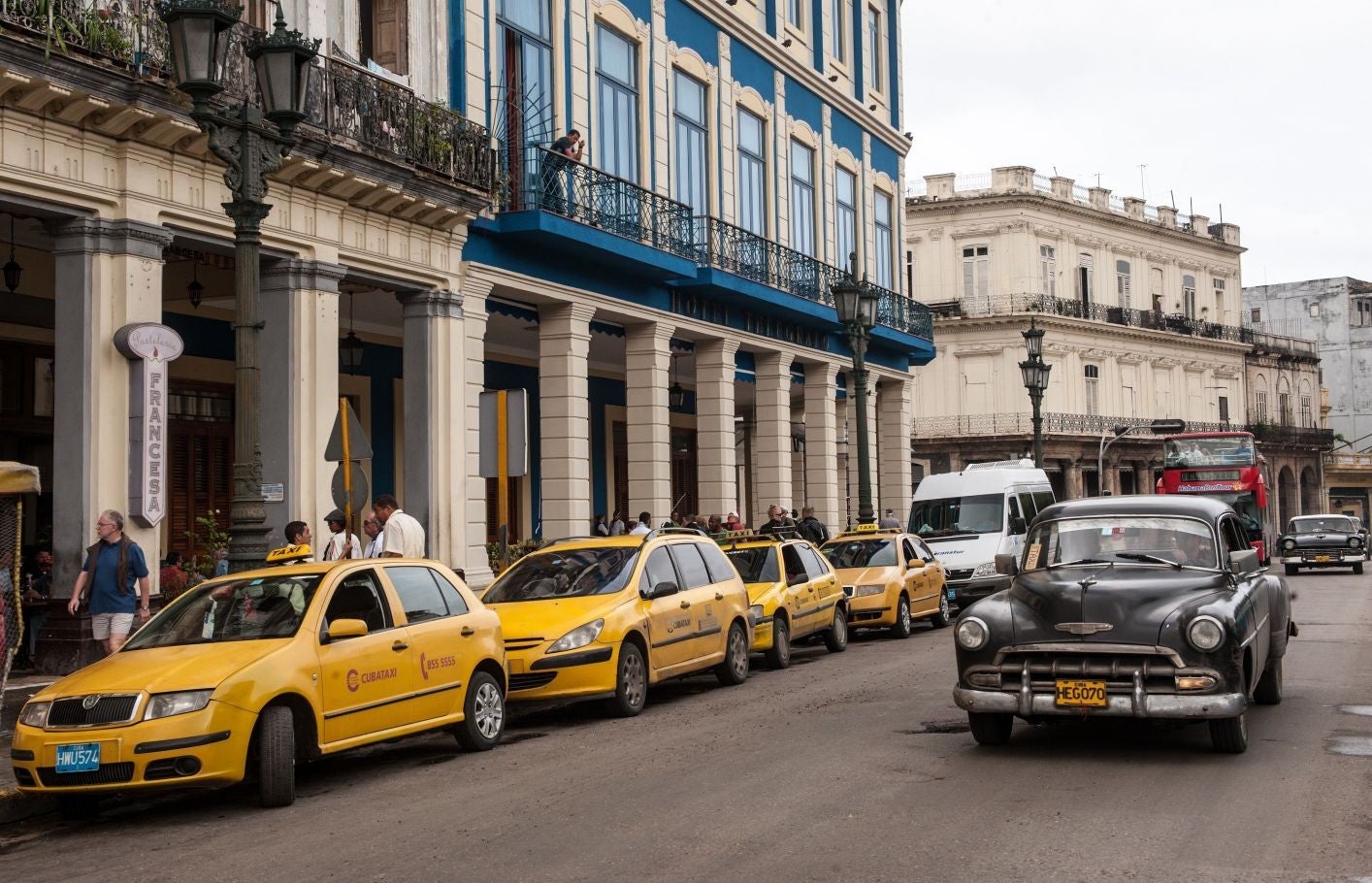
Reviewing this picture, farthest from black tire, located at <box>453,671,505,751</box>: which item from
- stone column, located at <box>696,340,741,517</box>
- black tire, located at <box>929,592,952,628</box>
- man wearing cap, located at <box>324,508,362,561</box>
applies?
stone column, located at <box>696,340,741,517</box>

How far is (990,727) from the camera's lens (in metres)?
10.1

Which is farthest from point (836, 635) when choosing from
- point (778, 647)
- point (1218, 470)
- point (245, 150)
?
point (1218, 470)

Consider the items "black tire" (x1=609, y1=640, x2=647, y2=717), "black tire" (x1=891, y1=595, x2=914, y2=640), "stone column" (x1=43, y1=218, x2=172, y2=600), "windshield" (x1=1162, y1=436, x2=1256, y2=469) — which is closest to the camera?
"black tire" (x1=609, y1=640, x2=647, y2=717)

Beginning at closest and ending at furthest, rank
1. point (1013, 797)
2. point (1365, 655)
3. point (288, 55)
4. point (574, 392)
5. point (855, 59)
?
point (1013, 797) < point (288, 55) < point (1365, 655) < point (574, 392) < point (855, 59)

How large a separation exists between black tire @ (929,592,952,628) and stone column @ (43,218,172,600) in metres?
12.0

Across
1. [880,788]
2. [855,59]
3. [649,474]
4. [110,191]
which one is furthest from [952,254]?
[880,788]

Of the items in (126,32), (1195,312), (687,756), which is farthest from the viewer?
(1195,312)

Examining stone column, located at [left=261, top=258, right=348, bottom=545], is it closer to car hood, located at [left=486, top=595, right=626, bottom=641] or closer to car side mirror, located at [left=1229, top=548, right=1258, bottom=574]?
car hood, located at [left=486, top=595, right=626, bottom=641]

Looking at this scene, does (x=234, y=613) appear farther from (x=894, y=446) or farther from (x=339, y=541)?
(x=894, y=446)

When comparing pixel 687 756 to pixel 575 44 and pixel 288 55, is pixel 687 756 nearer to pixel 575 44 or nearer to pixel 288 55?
pixel 288 55

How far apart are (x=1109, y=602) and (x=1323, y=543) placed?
3174 cm

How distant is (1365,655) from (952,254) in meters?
43.2

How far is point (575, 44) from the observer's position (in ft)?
75.9

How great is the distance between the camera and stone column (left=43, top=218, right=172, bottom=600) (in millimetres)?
14461
